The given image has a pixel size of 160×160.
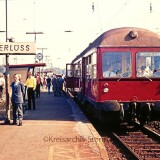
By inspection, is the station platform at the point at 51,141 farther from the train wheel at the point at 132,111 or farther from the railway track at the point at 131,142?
the train wheel at the point at 132,111

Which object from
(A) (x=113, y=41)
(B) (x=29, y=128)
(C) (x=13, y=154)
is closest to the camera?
(C) (x=13, y=154)

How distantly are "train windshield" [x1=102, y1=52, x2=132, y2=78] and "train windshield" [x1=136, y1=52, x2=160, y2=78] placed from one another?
30 centimetres

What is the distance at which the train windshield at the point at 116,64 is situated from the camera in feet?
44.1

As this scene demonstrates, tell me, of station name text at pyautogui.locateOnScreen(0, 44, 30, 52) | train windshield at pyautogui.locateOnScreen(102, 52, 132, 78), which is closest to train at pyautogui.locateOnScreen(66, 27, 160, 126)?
train windshield at pyautogui.locateOnScreen(102, 52, 132, 78)

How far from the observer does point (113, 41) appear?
1355 cm

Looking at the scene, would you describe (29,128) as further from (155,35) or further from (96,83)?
(155,35)

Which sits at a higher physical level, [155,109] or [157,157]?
[155,109]

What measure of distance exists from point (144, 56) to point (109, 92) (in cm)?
166

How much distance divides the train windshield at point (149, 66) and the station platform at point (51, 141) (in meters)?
2.44

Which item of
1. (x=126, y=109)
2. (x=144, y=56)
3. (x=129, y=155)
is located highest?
(x=144, y=56)

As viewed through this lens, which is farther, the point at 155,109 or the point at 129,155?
the point at 155,109

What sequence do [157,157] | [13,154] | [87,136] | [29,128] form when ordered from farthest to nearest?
[29,128] < [87,136] < [157,157] < [13,154]

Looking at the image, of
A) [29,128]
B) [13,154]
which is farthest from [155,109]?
[13,154]

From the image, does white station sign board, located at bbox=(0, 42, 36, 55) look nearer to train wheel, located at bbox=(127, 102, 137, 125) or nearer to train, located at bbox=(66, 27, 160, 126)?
train, located at bbox=(66, 27, 160, 126)
